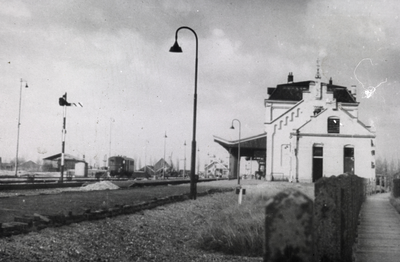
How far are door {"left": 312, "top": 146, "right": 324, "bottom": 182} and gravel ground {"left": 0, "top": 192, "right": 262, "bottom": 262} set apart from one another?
1355 inches

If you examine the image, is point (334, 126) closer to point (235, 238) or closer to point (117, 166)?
point (117, 166)

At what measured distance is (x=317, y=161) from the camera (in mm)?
44281

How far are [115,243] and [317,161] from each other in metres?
38.7

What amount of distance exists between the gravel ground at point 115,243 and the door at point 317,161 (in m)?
34.4

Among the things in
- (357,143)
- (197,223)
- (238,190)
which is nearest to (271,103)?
(357,143)

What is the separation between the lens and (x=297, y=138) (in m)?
44.4

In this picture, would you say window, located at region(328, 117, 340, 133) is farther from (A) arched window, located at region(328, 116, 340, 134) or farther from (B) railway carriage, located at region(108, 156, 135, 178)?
(B) railway carriage, located at region(108, 156, 135, 178)

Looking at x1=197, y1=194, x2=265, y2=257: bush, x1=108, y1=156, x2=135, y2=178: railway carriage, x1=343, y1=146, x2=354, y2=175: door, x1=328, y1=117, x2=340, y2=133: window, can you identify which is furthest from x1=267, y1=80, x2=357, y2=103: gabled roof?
x1=197, y1=194, x2=265, y2=257: bush

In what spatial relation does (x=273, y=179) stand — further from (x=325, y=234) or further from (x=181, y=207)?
(x=325, y=234)

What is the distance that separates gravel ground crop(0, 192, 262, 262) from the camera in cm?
648

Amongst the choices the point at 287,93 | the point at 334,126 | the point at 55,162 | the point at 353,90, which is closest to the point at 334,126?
the point at 334,126

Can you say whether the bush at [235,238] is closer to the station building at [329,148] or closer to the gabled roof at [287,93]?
the station building at [329,148]

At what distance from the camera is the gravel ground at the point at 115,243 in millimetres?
6480

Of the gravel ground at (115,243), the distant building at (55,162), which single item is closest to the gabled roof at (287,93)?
the distant building at (55,162)
